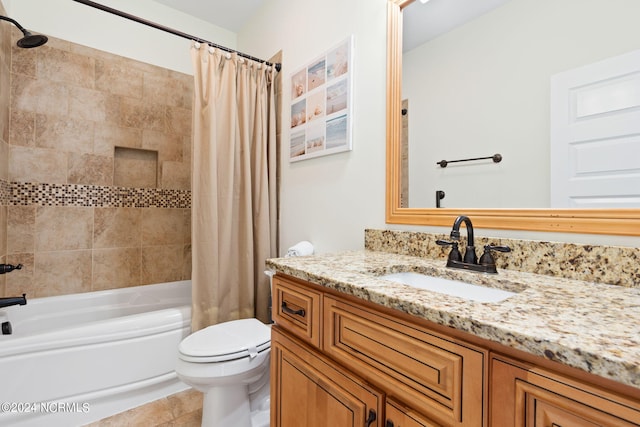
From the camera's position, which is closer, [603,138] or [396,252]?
[603,138]

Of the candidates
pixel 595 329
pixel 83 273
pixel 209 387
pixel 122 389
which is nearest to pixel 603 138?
pixel 595 329

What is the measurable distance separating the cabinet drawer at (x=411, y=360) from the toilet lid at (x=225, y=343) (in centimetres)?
66

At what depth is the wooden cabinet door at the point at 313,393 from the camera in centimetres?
72

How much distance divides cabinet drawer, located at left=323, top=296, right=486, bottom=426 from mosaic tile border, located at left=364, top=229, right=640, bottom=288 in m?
0.53

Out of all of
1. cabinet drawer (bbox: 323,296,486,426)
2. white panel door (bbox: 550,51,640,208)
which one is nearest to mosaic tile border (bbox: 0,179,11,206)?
cabinet drawer (bbox: 323,296,486,426)

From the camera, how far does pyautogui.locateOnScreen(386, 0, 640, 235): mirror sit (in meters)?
0.80

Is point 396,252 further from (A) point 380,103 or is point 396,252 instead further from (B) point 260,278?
(B) point 260,278

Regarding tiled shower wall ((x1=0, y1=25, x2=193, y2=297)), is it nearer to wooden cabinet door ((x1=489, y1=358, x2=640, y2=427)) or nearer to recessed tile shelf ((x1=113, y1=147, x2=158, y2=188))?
recessed tile shelf ((x1=113, y1=147, x2=158, y2=188))

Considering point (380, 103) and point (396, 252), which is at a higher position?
point (380, 103)

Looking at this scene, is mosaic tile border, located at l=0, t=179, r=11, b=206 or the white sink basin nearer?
the white sink basin

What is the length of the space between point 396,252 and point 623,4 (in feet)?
3.28

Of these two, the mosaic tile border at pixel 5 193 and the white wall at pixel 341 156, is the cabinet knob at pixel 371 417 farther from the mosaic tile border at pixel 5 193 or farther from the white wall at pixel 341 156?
the mosaic tile border at pixel 5 193

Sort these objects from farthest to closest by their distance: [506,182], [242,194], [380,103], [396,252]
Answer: [242,194]
[380,103]
[396,252]
[506,182]

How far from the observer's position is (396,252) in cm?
128
